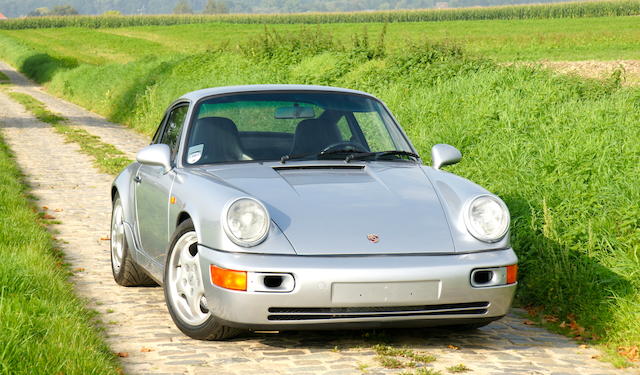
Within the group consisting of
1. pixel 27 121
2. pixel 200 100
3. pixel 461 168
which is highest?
pixel 200 100

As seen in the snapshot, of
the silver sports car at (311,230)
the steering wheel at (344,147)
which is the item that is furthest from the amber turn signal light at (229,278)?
the steering wheel at (344,147)

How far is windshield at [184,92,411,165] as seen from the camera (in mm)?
6355

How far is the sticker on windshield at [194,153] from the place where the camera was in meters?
6.34

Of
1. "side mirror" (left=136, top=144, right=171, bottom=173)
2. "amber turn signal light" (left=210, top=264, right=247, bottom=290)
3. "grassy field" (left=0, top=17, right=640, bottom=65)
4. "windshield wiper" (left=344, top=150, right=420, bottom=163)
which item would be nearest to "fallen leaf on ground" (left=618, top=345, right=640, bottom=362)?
"windshield wiper" (left=344, top=150, right=420, bottom=163)

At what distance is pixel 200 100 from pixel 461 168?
14.0 feet

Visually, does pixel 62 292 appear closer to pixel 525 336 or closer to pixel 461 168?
pixel 525 336

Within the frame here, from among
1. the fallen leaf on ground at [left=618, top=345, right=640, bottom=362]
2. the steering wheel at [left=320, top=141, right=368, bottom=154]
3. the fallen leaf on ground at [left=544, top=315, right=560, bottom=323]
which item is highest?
the steering wheel at [left=320, top=141, right=368, bottom=154]

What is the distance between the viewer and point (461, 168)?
33.4ft

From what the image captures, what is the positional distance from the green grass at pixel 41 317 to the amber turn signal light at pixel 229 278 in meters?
0.70

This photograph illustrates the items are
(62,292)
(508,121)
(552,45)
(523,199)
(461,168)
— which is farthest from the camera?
(552,45)

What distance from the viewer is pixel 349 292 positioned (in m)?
5.03

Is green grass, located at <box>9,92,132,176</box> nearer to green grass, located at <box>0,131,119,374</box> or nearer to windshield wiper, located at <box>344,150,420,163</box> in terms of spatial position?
green grass, located at <box>0,131,119,374</box>

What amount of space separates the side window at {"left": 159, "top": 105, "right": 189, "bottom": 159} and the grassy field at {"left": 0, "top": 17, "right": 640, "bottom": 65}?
1072 cm

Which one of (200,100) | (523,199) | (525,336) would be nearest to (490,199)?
(525,336)
